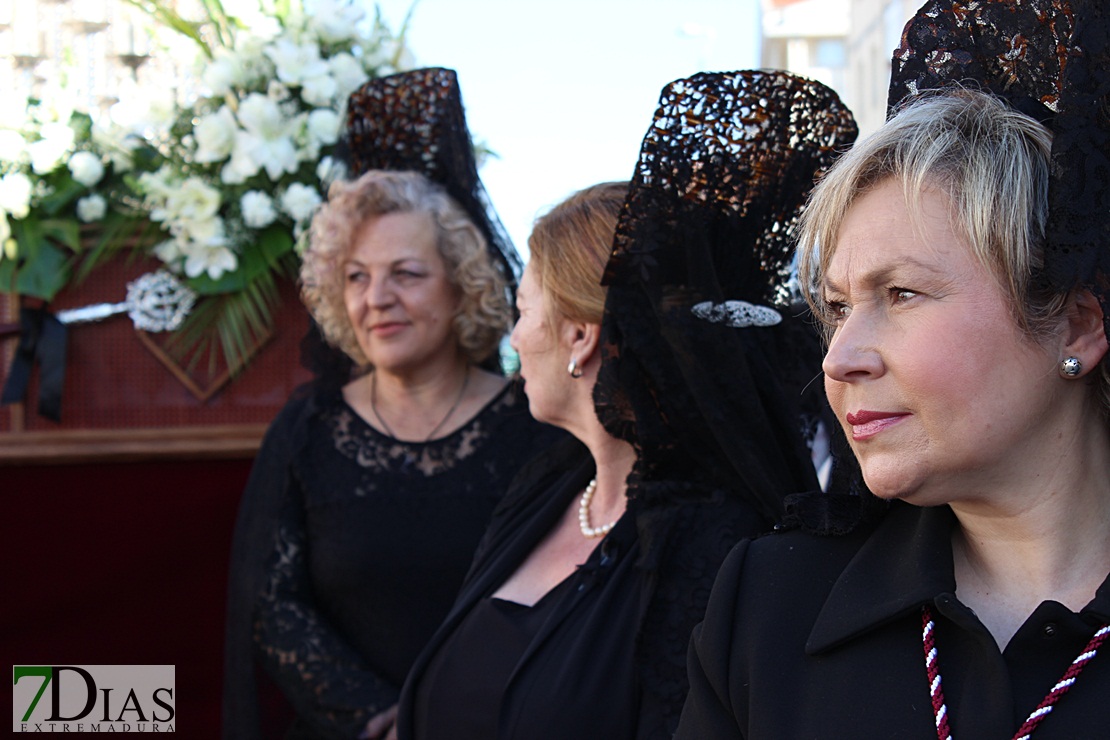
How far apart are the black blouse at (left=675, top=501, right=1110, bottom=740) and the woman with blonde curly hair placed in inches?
55.4

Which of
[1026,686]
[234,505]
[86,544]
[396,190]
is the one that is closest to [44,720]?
[86,544]

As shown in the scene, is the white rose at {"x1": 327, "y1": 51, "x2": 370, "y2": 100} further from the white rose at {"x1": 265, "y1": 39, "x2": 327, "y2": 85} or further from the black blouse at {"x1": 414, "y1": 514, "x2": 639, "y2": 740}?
the black blouse at {"x1": 414, "y1": 514, "x2": 639, "y2": 740}

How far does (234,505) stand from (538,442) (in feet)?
3.30

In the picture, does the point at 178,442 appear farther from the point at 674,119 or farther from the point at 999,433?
the point at 999,433

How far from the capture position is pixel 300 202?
326cm

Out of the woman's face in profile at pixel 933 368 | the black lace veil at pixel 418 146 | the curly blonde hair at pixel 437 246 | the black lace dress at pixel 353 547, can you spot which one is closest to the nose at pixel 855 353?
the woman's face in profile at pixel 933 368

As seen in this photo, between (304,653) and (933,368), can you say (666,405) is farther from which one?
(304,653)

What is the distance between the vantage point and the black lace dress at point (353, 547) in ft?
9.09

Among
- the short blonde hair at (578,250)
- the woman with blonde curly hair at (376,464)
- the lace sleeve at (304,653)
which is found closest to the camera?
the short blonde hair at (578,250)

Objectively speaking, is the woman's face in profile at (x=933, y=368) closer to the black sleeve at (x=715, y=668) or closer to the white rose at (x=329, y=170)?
the black sleeve at (x=715, y=668)

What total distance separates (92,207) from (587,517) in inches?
72.8

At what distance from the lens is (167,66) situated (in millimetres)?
3484

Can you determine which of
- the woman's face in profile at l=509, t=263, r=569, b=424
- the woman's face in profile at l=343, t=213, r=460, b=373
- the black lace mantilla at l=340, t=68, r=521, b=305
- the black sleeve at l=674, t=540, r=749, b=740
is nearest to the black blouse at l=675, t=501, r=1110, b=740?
the black sleeve at l=674, t=540, r=749, b=740

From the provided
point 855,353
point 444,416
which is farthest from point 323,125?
point 855,353
